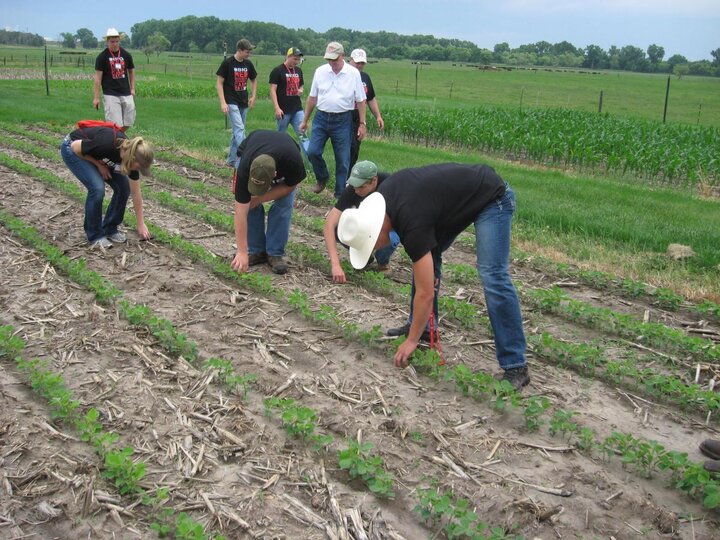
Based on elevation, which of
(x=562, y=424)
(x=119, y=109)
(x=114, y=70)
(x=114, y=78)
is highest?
(x=114, y=70)

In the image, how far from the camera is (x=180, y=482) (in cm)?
386

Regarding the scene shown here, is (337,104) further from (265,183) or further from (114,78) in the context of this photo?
(265,183)

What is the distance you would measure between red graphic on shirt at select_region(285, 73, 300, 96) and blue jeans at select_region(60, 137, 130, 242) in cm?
461

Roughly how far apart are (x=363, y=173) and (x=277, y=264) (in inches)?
78.8

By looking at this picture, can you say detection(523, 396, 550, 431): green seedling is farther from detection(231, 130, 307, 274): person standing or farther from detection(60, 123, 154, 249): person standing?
detection(60, 123, 154, 249): person standing

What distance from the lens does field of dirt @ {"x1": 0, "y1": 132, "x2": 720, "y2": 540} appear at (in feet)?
12.0

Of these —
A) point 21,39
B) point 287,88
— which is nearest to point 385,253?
point 287,88

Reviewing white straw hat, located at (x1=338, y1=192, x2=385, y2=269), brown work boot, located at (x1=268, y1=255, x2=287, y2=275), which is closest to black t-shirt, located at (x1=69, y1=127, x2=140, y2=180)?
brown work boot, located at (x1=268, y1=255, x2=287, y2=275)

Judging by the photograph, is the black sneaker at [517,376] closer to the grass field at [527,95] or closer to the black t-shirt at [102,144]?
the black t-shirt at [102,144]

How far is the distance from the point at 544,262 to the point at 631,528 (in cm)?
431

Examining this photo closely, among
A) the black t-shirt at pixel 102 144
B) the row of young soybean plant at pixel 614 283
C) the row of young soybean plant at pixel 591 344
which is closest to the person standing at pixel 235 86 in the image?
the row of young soybean plant at pixel 614 283

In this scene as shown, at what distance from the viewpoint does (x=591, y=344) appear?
5.63 m

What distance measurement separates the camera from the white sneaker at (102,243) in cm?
745

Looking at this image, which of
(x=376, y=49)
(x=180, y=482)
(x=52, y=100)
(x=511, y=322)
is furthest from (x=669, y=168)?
(x=376, y=49)
